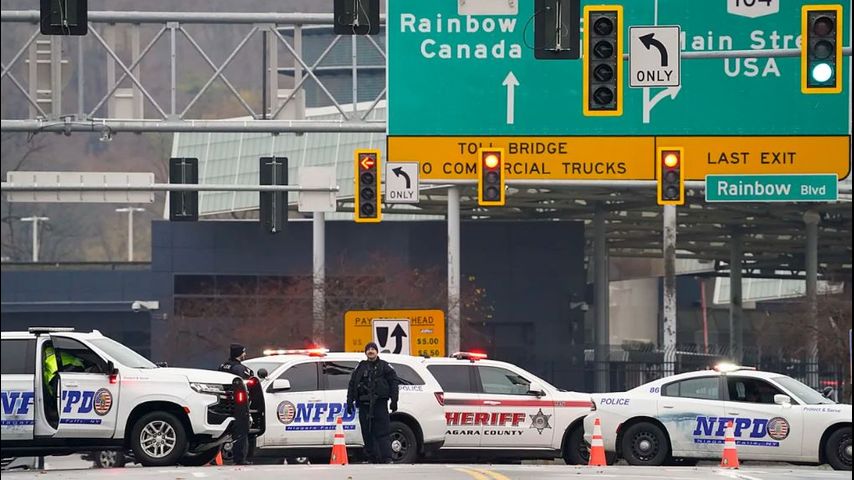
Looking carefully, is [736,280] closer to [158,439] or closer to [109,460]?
[109,460]

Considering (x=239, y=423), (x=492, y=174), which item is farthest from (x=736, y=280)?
(x=239, y=423)

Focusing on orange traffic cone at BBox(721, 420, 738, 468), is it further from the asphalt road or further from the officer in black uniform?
the officer in black uniform

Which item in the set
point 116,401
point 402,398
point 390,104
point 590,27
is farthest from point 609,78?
point 390,104

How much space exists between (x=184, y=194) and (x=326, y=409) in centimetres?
1043

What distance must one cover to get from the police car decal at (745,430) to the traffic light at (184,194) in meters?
12.3

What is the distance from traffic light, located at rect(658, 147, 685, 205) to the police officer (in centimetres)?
899

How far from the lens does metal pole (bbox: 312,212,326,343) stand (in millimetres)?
47191

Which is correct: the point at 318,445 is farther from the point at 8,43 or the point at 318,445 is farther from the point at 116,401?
the point at 8,43

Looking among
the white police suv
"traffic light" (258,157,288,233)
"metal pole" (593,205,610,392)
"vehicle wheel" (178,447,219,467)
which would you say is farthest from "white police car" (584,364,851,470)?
"metal pole" (593,205,610,392)

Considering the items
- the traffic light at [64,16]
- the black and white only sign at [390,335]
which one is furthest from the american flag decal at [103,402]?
the black and white only sign at [390,335]

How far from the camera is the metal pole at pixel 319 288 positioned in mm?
47191

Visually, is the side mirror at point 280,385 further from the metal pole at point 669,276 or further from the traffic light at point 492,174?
the metal pole at point 669,276

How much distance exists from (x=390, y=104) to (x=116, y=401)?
10.7 meters

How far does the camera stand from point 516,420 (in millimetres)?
25438
